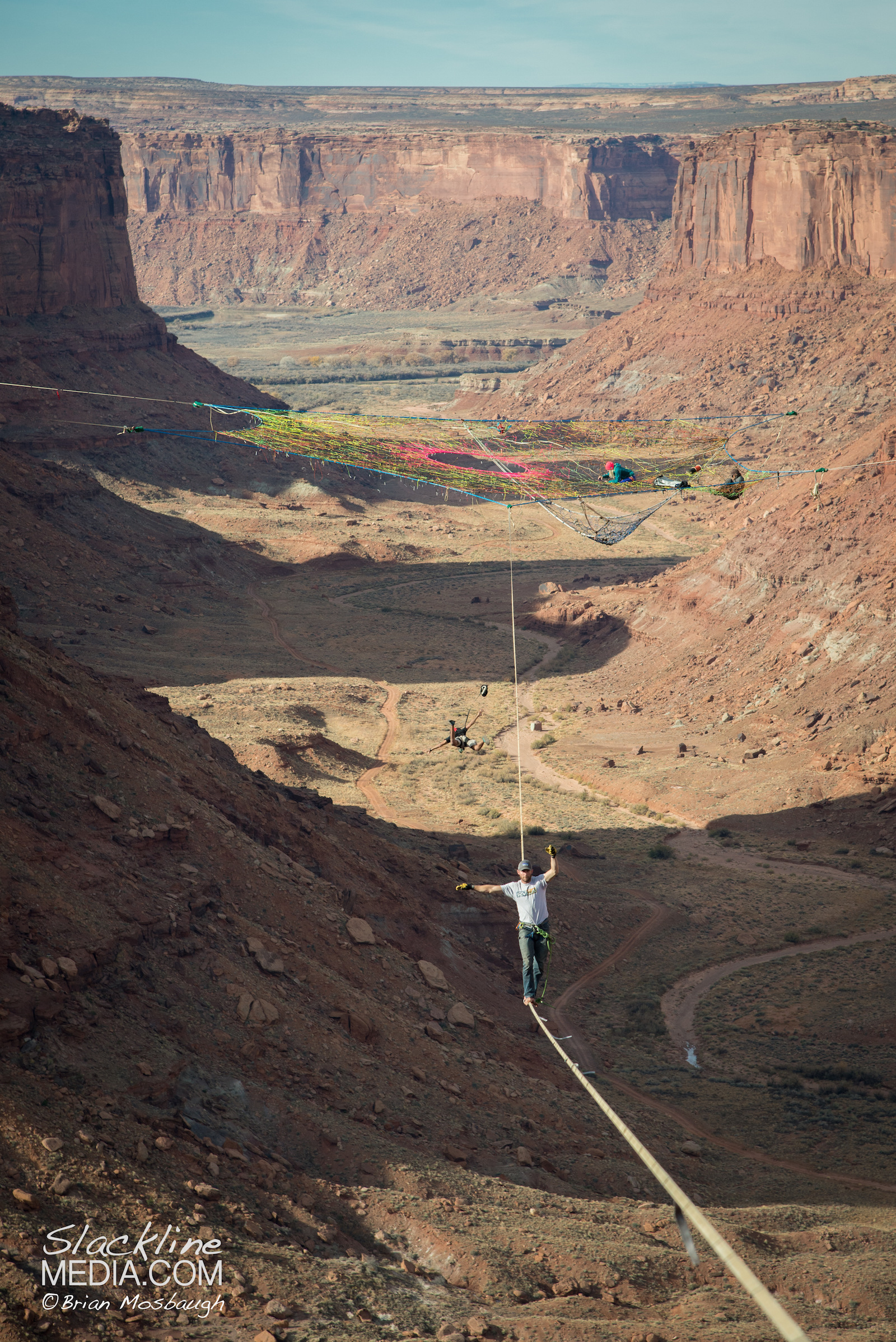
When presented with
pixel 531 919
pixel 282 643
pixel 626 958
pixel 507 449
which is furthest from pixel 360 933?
pixel 507 449

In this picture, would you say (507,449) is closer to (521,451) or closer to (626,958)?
(521,451)

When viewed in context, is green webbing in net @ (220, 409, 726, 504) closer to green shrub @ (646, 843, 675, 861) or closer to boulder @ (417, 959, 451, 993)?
green shrub @ (646, 843, 675, 861)

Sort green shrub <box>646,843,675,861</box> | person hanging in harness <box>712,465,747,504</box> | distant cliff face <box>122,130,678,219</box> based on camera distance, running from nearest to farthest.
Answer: green shrub <box>646,843,675,861</box>
person hanging in harness <box>712,465,747,504</box>
distant cliff face <box>122,130,678,219</box>

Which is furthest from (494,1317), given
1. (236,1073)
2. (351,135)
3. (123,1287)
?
(351,135)

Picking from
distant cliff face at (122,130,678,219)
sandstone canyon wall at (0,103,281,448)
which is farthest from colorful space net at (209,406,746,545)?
distant cliff face at (122,130,678,219)

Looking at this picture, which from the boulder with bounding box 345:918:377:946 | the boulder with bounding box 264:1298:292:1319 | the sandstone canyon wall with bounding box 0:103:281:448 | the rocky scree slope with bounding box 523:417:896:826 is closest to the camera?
the boulder with bounding box 264:1298:292:1319

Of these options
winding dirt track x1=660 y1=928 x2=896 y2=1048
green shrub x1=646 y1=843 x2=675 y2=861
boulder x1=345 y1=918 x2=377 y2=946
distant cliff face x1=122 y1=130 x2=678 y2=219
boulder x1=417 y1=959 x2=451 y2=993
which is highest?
distant cliff face x1=122 y1=130 x2=678 y2=219

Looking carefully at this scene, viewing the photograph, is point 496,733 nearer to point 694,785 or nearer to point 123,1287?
point 694,785
